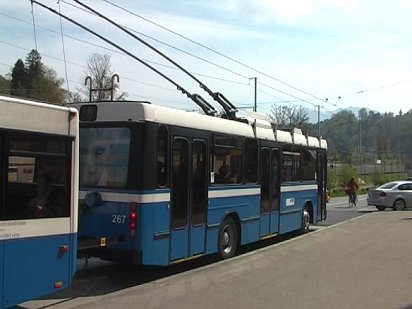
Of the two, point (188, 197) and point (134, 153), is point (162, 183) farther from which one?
point (188, 197)

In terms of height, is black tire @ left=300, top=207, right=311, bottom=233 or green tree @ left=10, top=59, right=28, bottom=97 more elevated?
green tree @ left=10, top=59, right=28, bottom=97

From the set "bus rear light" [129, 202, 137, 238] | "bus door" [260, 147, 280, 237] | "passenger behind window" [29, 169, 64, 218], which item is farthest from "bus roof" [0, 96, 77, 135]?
"bus door" [260, 147, 280, 237]

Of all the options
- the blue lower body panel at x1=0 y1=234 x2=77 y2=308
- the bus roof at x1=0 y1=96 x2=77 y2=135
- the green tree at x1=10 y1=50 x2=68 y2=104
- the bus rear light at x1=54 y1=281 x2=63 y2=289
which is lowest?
the bus rear light at x1=54 y1=281 x2=63 y2=289

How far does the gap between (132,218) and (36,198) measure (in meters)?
2.31

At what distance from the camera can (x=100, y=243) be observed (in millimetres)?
8336

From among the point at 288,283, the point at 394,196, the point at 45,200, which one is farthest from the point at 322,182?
the point at 394,196

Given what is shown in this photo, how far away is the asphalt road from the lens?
7684 mm

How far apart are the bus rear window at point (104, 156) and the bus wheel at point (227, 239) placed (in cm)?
290

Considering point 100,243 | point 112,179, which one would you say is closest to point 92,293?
point 100,243

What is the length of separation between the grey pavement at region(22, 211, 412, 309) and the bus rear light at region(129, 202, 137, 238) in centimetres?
84

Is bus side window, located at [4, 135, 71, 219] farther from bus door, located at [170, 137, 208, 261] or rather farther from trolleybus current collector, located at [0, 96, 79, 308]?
bus door, located at [170, 137, 208, 261]

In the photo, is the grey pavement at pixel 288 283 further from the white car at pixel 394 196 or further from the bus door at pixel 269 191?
the white car at pixel 394 196

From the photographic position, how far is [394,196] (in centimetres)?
2905

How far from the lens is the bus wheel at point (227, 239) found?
36.9 feet
